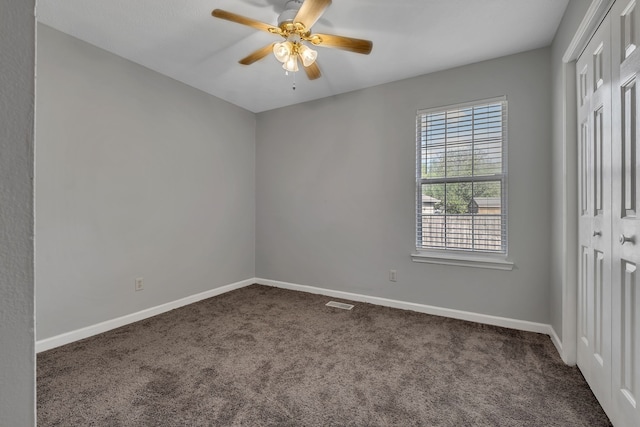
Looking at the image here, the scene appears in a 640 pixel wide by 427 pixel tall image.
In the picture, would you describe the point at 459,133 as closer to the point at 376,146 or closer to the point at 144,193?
the point at 376,146

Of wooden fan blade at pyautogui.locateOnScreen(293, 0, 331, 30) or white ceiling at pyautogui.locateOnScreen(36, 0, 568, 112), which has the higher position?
white ceiling at pyautogui.locateOnScreen(36, 0, 568, 112)

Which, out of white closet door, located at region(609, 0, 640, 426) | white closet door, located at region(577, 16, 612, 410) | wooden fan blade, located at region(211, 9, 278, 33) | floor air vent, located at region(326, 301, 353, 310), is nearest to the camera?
white closet door, located at region(609, 0, 640, 426)

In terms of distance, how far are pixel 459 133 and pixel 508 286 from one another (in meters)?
1.52

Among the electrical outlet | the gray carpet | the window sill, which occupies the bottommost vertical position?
the gray carpet

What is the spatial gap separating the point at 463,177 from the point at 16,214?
321cm

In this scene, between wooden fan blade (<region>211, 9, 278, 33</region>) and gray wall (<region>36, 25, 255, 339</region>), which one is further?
gray wall (<region>36, 25, 255, 339</region>)

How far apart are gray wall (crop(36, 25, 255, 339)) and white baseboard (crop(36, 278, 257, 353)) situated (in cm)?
5

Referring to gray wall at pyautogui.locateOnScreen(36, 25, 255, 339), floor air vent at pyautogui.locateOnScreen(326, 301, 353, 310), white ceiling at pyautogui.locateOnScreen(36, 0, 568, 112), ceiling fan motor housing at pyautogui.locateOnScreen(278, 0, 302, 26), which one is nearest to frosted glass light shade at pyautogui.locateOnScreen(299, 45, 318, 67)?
ceiling fan motor housing at pyautogui.locateOnScreen(278, 0, 302, 26)

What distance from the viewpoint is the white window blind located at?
113 inches

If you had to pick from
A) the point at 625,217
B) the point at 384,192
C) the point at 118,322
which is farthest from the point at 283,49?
the point at 118,322

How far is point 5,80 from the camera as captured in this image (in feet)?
1.39

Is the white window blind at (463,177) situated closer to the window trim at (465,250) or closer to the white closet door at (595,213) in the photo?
the window trim at (465,250)

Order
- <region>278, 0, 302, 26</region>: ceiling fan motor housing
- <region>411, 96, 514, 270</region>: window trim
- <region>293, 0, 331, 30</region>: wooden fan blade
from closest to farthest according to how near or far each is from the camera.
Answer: <region>293, 0, 331, 30</region>: wooden fan blade
<region>278, 0, 302, 26</region>: ceiling fan motor housing
<region>411, 96, 514, 270</region>: window trim

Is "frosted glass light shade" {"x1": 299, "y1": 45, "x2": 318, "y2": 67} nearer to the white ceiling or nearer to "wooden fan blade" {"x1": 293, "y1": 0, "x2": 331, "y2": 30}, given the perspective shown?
"wooden fan blade" {"x1": 293, "y1": 0, "x2": 331, "y2": 30}
